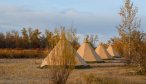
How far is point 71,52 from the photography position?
13.0 metres

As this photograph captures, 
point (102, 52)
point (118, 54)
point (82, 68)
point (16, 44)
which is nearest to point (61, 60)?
point (82, 68)

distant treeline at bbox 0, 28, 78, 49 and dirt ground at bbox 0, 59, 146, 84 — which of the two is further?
→ distant treeline at bbox 0, 28, 78, 49

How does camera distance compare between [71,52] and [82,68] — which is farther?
[82,68]

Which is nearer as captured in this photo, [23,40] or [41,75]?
[41,75]

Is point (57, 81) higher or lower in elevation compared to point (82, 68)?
higher

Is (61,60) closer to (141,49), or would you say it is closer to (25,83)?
(25,83)

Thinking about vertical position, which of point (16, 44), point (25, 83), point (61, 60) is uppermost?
point (61, 60)

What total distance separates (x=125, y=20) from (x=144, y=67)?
10.7 metres

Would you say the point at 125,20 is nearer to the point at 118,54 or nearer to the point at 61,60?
the point at 61,60

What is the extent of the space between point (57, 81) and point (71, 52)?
3.54ft

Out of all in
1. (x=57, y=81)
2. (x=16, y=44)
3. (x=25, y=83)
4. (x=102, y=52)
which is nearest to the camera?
(x=57, y=81)


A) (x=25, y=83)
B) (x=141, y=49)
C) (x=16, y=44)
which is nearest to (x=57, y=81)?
(x=25, y=83)

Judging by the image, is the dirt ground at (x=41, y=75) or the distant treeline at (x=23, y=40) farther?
the distant treeline at (x=23, y=40)

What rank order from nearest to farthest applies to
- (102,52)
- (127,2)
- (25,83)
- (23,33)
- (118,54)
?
(25,83), (127,2), (102,52), (118,54), (23,33)
